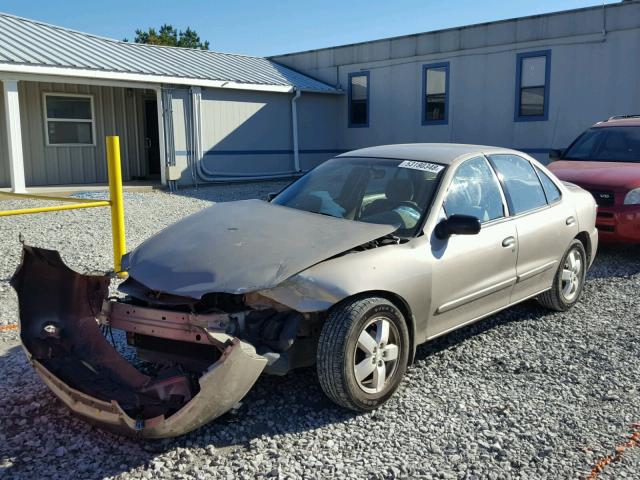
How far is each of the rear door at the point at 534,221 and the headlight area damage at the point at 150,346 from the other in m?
2.16

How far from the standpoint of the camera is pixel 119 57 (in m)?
15.8

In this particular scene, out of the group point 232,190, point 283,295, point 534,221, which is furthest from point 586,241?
point 232,190

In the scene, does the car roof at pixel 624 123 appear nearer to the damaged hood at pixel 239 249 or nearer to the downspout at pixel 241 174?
the damaged hood at pixel 239 249

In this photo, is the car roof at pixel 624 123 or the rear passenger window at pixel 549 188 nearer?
the rear passenger window at pixel 549 188

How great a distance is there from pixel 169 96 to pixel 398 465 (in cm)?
1407

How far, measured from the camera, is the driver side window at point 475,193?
454 cm

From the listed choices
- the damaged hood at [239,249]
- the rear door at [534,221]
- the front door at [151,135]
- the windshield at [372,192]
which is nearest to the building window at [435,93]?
the front door at [151,135]

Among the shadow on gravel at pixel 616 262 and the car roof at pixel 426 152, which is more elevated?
the car roof at pixel 426 152

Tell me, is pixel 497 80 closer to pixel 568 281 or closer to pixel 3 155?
pixel 568 281

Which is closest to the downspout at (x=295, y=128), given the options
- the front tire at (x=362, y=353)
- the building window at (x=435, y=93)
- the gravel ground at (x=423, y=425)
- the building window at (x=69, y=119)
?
the building window at (x=435, y=93)

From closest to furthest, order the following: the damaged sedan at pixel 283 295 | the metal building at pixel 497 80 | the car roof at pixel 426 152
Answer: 1. the damaged sedan at pixel 283 295
2. the car roof at pixel 426 152
3. the metal building at pixel 497 80

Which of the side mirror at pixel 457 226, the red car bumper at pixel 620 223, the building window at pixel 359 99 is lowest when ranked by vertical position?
the red car bumper at pixel 620 223

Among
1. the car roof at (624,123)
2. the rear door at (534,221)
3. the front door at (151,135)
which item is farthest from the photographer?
the front door at (151,135)

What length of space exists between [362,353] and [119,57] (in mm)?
14301
